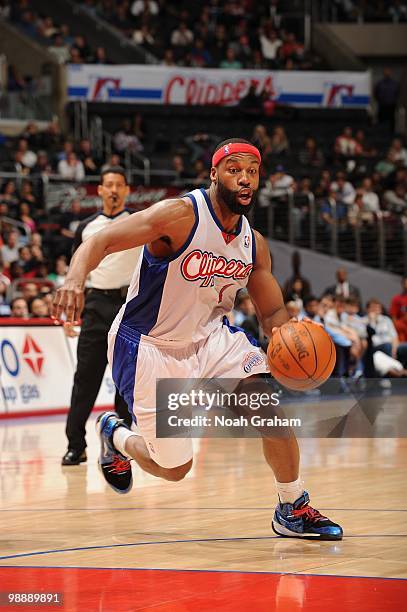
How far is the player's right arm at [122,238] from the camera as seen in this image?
5.13m

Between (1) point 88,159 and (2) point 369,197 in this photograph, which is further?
(2) point 369,197

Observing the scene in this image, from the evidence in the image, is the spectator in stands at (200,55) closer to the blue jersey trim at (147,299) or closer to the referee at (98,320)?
the referee at (98,320)

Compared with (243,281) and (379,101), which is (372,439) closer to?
(243,281)

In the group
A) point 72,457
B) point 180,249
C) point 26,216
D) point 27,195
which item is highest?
point 27,195

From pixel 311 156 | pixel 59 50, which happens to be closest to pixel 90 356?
pixel 311 156

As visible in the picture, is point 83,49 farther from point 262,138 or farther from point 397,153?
point 397,153

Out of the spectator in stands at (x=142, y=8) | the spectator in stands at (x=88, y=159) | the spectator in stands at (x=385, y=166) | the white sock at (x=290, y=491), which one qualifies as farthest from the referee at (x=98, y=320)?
the spectator in stands at (x=142, y=8)

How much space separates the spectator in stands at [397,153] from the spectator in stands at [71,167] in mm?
7865

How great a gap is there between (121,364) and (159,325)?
315mm

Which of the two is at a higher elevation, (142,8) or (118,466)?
(142,8)

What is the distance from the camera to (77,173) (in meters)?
21.3

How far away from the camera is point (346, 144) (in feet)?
86.9

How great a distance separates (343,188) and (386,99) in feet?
Result: 20.7

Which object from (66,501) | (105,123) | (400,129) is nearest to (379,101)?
(400,129)
